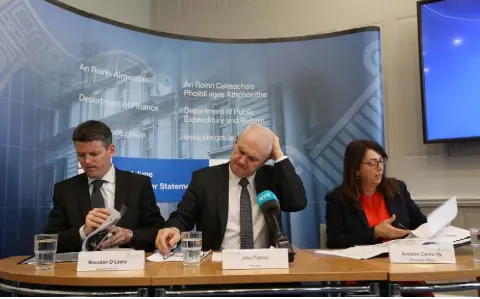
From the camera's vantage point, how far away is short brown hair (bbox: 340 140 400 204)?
221 centimetres

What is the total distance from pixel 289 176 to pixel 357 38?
1879mm

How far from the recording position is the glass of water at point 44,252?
1.46 m

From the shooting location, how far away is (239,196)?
6.74 feet

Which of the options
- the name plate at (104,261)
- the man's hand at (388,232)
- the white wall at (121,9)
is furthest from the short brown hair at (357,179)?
the white wall at (121,9)

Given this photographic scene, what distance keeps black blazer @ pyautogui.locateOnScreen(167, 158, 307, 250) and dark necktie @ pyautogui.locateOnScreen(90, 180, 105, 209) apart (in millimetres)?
391

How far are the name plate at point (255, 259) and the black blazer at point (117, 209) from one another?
665 mm

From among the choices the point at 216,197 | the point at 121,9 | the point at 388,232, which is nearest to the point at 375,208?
the point at 388,232

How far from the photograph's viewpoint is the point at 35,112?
→ 106 inches

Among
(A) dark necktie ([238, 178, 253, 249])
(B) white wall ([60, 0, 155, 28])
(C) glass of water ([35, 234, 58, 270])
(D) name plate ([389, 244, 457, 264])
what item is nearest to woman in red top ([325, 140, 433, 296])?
(A) dark necktie ([238, 178, 253, 249])

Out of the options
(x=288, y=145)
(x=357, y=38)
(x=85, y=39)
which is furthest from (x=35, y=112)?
(x=357, y=38)

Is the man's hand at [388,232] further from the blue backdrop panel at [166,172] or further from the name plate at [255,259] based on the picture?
the blue backdrop panel at [166,172]

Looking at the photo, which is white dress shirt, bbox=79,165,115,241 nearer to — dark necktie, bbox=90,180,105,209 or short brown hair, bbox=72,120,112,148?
dark necktie, bbox=90,180,105,209

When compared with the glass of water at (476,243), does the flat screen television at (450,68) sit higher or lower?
higher

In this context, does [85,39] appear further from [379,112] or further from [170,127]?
[379,112]
